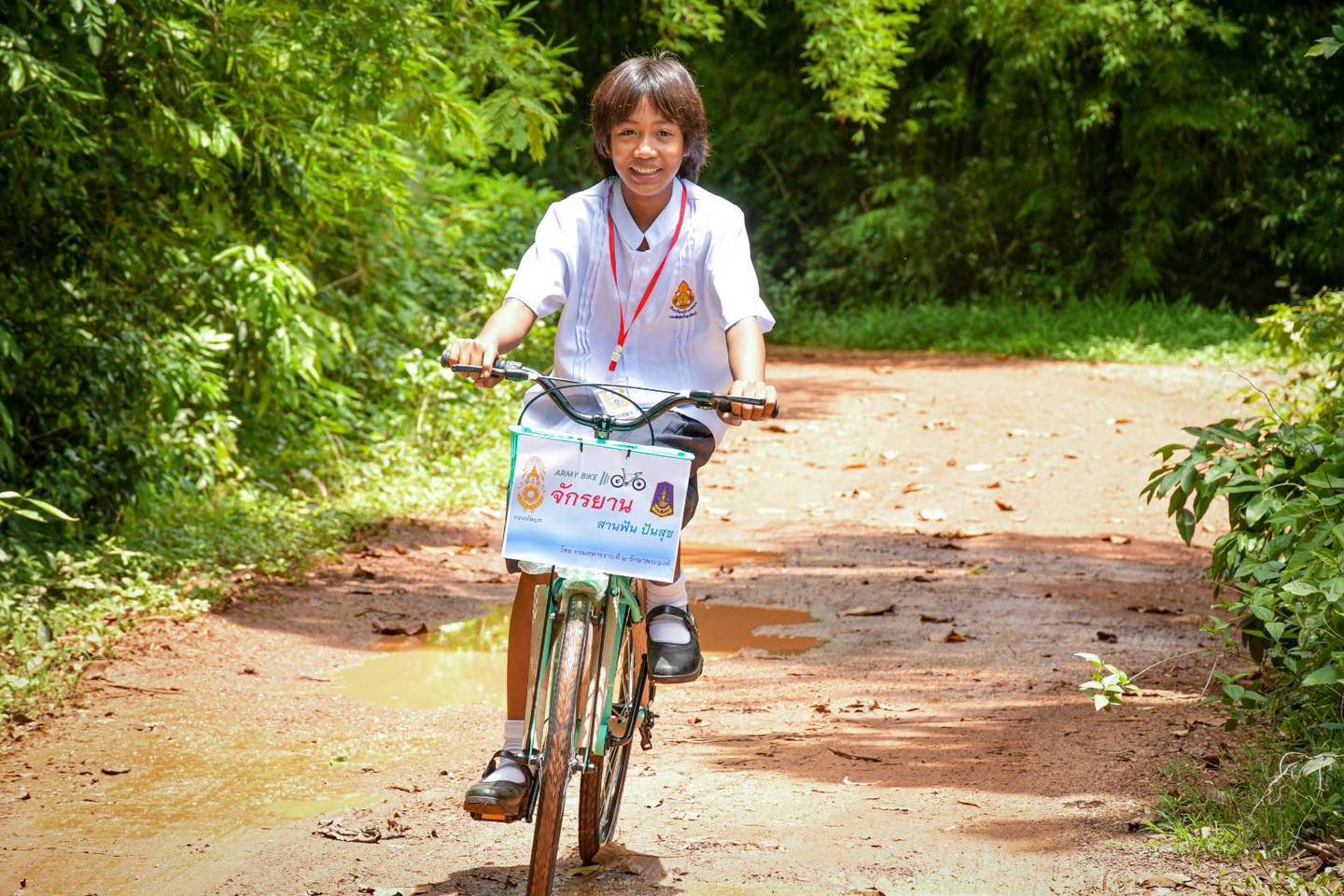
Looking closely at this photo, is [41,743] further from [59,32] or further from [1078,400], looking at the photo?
[1078,400]

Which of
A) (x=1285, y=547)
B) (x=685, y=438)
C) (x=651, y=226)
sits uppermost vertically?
(x=651, y=226)

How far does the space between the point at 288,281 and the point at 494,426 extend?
322 cm

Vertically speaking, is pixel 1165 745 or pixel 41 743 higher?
pixel 1165 745

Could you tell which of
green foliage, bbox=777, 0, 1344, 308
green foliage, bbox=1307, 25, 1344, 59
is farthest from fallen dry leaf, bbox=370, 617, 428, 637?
green foliage, bbox=777, 0, 1344, 308

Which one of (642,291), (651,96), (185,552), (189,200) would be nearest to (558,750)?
(642,291)

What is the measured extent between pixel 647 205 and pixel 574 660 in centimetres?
122

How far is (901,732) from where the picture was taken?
16.9 ft

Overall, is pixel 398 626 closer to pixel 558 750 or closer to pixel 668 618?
pixel 668 618

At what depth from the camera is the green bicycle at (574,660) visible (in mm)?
3332

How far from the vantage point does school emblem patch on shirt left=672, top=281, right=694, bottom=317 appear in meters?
3.84

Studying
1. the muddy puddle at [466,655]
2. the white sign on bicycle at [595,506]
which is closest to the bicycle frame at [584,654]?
the white sign on bicycle at [595,506]

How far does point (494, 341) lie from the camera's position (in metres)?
3.60

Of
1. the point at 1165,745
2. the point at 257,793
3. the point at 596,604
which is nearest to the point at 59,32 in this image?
the point at 257,793

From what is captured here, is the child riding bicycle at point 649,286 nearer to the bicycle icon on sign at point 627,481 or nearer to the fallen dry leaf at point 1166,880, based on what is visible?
the bicycle icon on sign at point 627,481
